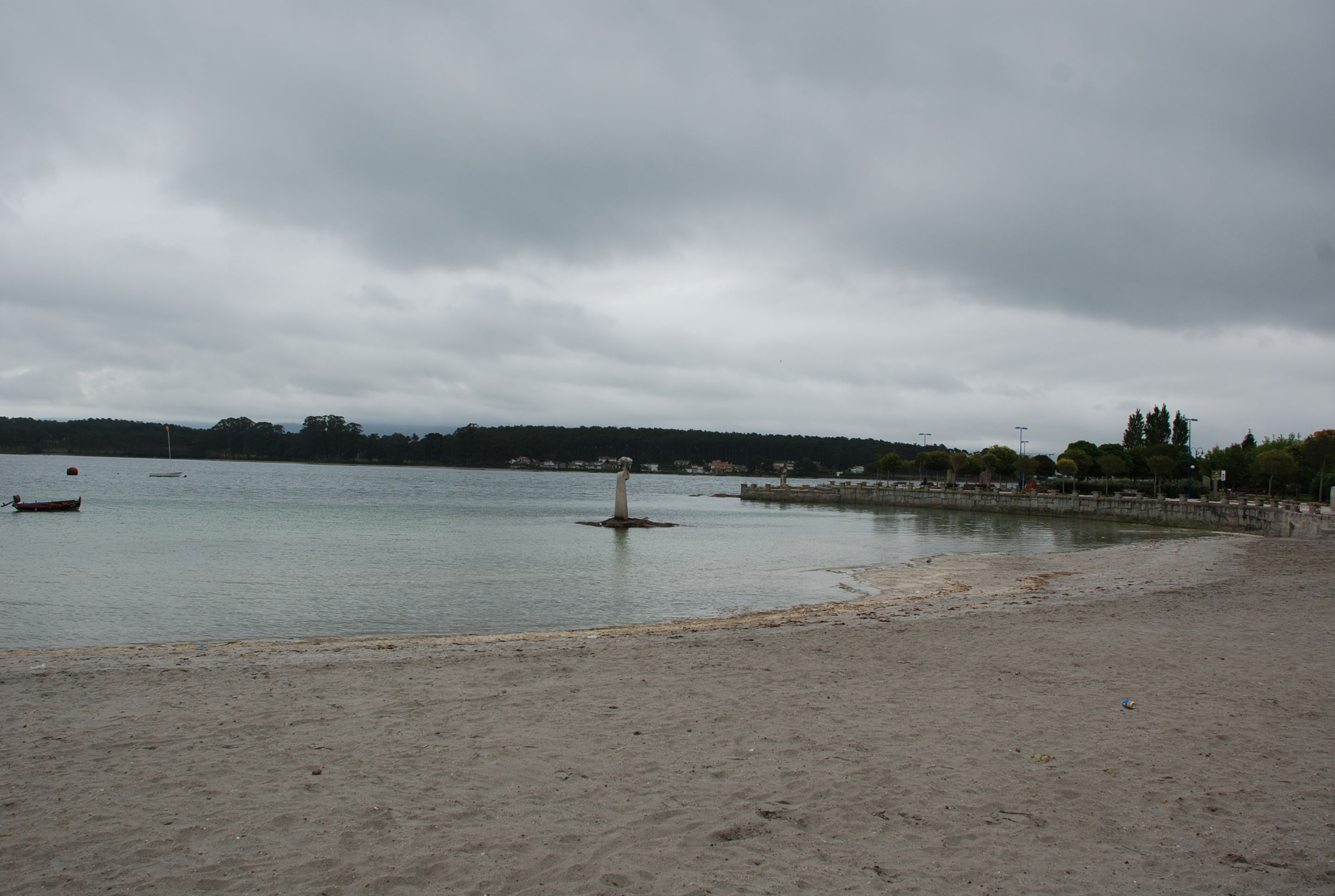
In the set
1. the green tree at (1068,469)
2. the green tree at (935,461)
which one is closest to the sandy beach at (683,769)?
the green tree at (1068,469)

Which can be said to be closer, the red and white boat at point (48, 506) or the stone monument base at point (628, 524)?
the stone monument base at point (628, 524)

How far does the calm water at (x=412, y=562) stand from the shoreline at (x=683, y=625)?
74 centimetres

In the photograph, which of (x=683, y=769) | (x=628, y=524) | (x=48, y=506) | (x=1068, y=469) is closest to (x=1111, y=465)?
(x=1068, y=469)

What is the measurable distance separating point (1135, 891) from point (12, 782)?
703 cm

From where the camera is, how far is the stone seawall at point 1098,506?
38.0 meters

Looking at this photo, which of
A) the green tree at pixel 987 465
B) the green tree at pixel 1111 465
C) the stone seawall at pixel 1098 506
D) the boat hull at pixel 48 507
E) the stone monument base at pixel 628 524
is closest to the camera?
the stone seawall at pixel 1098 506

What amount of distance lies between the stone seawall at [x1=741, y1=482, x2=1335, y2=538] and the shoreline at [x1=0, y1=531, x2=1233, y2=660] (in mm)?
19873

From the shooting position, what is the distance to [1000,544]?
128ft

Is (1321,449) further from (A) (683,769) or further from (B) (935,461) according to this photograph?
(A) (683,769)

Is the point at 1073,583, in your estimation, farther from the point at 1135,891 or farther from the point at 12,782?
the point at 12,782

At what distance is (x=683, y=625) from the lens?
14.5 m

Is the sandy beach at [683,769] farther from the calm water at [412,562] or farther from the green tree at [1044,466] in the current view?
the green tree at [1044,466]

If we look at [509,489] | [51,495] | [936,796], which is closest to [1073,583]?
[936,796]

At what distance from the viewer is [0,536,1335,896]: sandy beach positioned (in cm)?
439
